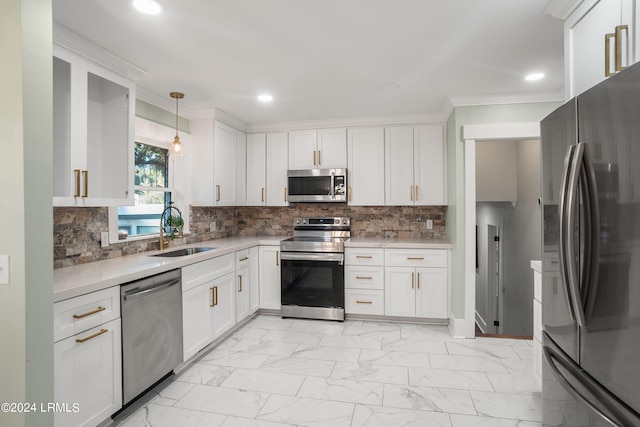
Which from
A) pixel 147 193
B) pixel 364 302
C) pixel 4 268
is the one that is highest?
pixel 147 193

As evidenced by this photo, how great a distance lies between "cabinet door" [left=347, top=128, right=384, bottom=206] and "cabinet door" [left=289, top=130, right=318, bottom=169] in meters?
0.44

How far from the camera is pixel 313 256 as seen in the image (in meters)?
3.93

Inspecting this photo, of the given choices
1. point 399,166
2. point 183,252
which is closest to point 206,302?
point 183,252

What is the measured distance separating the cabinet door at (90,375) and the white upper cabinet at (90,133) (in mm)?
812

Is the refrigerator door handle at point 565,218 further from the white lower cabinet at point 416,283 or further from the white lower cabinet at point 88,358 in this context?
the white lower cabinet at point 416,283

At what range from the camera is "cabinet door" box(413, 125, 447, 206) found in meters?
3.96

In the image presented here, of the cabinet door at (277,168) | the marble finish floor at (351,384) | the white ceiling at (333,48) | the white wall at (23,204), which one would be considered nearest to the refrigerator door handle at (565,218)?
the white ceiling at (333,48)

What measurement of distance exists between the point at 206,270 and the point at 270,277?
3.86 feet

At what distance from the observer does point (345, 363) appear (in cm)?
288

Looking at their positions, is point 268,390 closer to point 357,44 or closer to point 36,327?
point 36,327

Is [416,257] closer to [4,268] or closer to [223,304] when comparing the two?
[223,304]

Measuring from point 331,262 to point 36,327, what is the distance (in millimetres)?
2798

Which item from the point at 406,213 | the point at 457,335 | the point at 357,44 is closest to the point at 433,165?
the point at 406,213

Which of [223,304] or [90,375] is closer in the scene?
[90,375]
